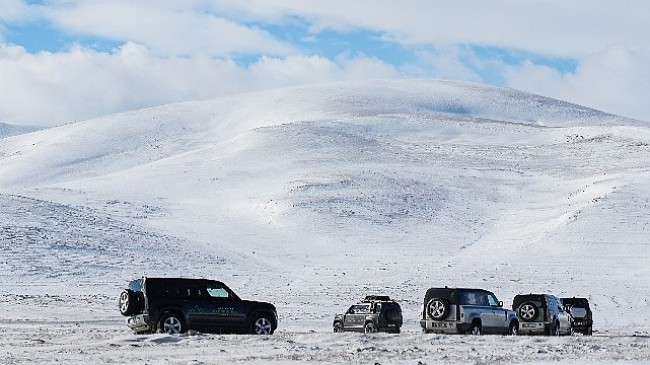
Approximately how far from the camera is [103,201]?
80938 mm

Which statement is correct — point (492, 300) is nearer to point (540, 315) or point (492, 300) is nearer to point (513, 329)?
point (513, 329)

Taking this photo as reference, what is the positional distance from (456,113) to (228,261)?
112 metres

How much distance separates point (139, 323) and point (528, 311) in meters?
12.4

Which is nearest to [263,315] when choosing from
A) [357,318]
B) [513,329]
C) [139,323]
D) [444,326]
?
[139,323]

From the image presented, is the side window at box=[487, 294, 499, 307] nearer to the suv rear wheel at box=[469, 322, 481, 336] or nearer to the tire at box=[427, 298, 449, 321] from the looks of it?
the suv rear wheel at box=[469, 322, 481, 336]

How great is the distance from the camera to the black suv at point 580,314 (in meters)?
37.7

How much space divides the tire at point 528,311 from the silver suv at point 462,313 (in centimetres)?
151

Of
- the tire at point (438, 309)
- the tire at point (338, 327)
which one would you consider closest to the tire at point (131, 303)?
the tire at point (338, 327)

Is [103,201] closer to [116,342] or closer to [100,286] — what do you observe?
[100,286]

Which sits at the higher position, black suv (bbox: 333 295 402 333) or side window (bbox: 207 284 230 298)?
side window (bbox: 207 284 230 298)

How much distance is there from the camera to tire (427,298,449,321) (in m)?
31.1

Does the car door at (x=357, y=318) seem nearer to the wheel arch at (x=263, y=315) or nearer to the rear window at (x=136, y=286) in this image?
the wheel arch at (x=263, y=315)

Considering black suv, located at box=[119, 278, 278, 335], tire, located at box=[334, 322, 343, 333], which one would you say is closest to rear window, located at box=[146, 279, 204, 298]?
black suv, located at box=[119, 278, 278, 335]

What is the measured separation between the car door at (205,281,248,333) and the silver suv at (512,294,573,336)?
9359mm
